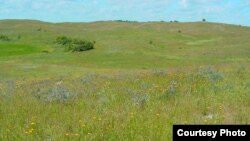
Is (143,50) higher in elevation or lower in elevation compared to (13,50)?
higher

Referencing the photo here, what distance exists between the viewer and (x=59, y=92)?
1245 centimetres

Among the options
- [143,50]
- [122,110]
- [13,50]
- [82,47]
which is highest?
[122,110]

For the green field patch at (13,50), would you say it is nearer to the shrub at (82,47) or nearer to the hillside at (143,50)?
the hillside at (143,50)

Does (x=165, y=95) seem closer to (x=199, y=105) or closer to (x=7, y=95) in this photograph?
(x=199, y=105)

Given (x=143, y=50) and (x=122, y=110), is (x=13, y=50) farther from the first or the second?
(x=122, y=110)

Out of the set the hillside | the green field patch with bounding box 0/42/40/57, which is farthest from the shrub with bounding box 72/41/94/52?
the green field patch with bounding box 0/42/40/57

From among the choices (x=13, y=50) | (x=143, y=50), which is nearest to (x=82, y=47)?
(x=143, y=50)

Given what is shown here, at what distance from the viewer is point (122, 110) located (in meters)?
10.2

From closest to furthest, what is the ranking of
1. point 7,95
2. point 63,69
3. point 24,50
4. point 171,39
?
point 7,95 < point 63,69 < point 24,50 < point 171,39

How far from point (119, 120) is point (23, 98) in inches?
174

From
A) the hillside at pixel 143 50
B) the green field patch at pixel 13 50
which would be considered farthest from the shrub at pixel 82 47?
the green field patch at pixel 13 50

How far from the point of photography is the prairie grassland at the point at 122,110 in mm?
8359

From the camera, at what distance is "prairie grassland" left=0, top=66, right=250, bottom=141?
836 centimetres

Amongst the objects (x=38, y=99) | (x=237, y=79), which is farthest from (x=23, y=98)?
(x=237, y=79)
